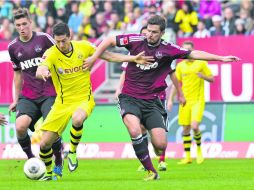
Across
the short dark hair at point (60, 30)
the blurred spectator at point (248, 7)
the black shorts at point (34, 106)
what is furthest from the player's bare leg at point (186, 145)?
the blurred spectator at point (248, 7)

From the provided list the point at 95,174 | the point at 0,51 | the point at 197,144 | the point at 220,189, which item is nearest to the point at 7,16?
the point at 0,51

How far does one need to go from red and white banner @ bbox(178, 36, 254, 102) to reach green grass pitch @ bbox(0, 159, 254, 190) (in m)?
3.05

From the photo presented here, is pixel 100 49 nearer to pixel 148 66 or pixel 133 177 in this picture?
pixel 148 66

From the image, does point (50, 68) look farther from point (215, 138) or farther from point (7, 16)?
point (7, 16)

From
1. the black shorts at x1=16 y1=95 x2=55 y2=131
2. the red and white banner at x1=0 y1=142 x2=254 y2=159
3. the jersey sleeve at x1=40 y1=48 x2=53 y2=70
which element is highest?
the jersey sleeve at x1=40 y1=48 x2=53 y2=70

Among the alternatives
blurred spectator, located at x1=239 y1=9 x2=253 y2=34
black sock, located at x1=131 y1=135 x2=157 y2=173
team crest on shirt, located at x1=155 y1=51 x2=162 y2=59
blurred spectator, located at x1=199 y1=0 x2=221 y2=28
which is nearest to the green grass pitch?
black sock, located at x1=131 y1=135 x2=157 y2=173

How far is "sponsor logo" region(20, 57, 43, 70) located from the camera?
14.7 m

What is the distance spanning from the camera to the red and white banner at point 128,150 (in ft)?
67.4

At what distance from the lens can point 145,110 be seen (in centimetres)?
1370

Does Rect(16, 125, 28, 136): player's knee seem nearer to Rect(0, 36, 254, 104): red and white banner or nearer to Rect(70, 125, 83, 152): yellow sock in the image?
Rect(70, 125, 83, 152): yellow sock

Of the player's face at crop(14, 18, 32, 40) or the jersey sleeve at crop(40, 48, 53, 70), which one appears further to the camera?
the player's face at crop(14, 18, 32, 40)

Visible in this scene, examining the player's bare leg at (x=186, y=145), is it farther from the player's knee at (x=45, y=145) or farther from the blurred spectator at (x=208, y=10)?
the blurred spectator at (x=208, y=10)

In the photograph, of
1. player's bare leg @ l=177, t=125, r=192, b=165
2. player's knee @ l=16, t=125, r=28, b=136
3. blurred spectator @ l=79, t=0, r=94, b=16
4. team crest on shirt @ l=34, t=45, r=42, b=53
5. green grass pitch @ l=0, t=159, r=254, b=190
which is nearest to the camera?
green grass pitch @ l=0, t=159, r=254, b=190

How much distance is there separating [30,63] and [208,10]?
11413 mm
